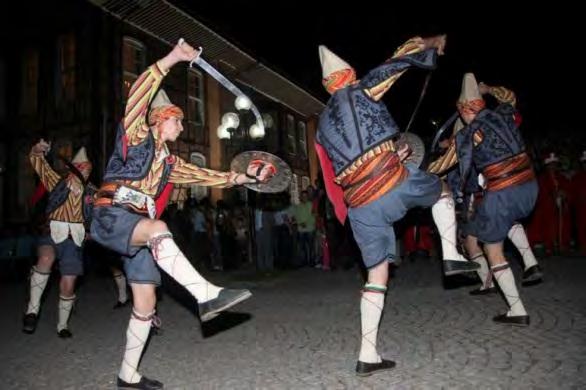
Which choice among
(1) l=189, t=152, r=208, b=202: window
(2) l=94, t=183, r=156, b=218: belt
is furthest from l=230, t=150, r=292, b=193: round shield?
(1) l=189, t=152, r=208, b=202: window

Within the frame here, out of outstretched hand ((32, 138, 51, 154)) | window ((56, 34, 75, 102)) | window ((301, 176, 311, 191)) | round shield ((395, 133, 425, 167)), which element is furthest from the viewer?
window ((301, 176, 311, 191))

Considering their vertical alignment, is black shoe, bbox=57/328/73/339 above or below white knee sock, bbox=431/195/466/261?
below

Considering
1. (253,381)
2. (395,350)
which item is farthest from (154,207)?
(395,350)

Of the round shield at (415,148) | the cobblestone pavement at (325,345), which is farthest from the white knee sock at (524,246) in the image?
the round shield at (415,148)

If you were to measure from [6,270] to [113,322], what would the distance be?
316 inches

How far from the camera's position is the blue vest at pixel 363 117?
3.08 m

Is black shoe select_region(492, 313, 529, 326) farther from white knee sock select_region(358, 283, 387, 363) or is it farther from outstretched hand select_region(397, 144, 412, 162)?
outstretched hand select_region(397, 144, 412, 162)

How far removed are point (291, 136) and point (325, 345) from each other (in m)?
20.3

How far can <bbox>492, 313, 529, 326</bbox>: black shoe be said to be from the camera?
3.89 m

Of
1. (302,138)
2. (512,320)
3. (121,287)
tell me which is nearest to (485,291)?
(512,320)

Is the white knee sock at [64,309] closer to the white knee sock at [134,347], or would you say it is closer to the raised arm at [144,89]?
the white knee sock at [134,347]

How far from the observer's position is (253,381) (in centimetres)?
315

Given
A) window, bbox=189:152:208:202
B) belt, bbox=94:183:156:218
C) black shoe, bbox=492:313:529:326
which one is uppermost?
window, bbox=189:152:208:202

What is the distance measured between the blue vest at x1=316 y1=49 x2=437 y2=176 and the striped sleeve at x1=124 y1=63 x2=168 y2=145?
1.25m
